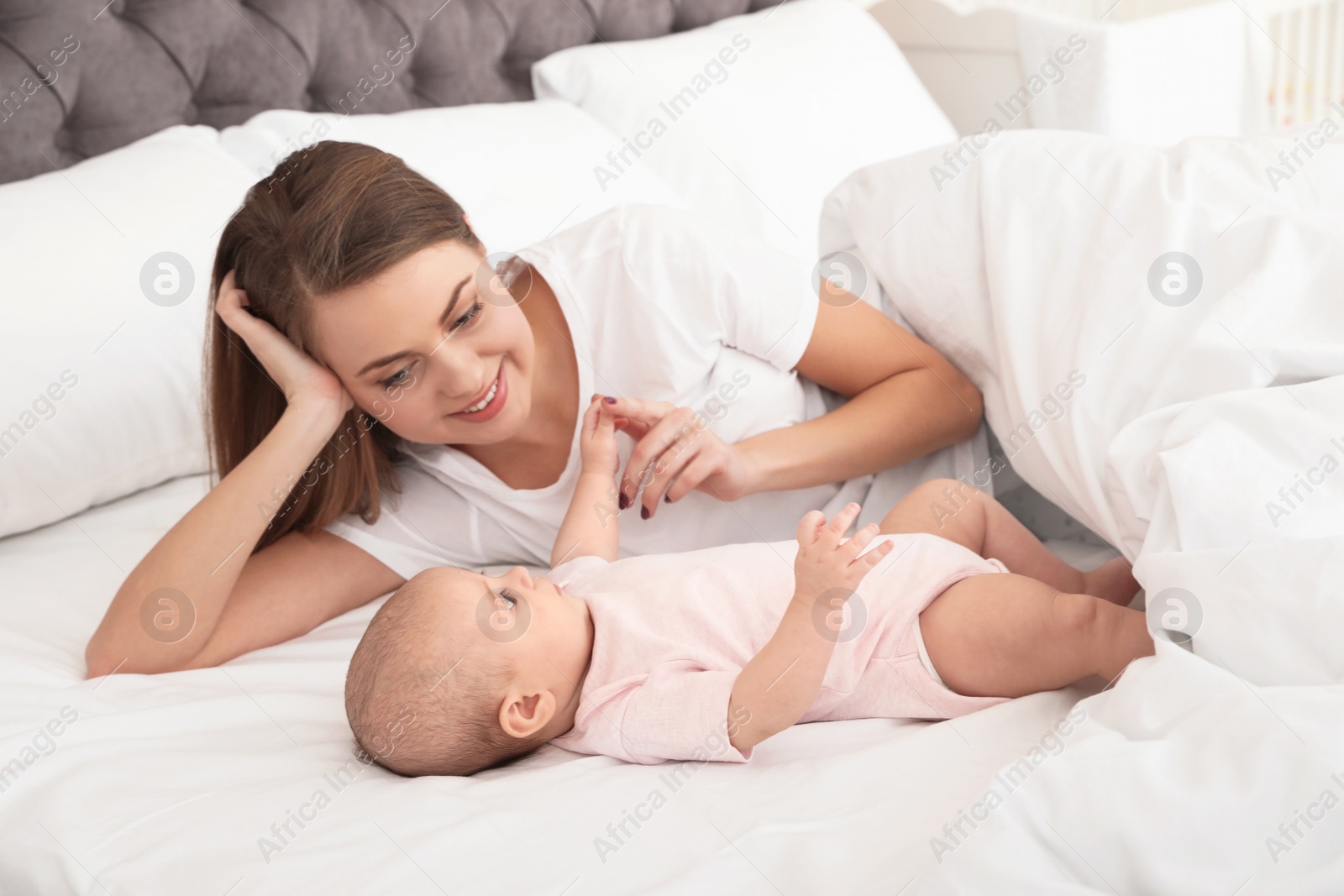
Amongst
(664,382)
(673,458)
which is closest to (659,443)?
(673,458)

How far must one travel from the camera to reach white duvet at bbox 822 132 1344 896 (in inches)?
24.7

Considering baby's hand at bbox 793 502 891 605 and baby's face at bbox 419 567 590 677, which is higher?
baby's hand at bbox 793 502 891 605

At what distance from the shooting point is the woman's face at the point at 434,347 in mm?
1032

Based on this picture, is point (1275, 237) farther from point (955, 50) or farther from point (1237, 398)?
point (955, 50)

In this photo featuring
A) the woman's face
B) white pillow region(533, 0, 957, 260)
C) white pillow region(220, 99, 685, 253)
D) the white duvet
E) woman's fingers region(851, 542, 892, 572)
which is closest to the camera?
the white duvet

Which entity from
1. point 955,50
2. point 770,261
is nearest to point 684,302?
point 770,261

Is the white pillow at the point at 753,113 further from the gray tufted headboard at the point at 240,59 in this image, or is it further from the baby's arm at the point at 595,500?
the baby's arm at the point at 595,500

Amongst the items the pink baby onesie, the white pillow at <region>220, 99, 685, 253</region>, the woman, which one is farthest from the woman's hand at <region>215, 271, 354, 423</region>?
the white pillow at <region>220, 99, 685, 253</region>

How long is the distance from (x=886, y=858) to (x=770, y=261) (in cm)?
72

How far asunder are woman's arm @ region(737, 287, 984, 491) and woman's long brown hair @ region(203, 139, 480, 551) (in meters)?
0.40

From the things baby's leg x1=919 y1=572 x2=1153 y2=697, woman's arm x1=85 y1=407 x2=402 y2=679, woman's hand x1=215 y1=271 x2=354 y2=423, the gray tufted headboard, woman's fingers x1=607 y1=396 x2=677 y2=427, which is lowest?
woman's arm x1=85 y1=407 x2=402 y2=679

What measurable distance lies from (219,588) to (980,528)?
78 centimetres

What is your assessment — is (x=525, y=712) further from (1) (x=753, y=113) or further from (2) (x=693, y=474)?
(1) (x=753, y=113)

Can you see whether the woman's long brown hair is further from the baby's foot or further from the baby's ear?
the baby's foot
